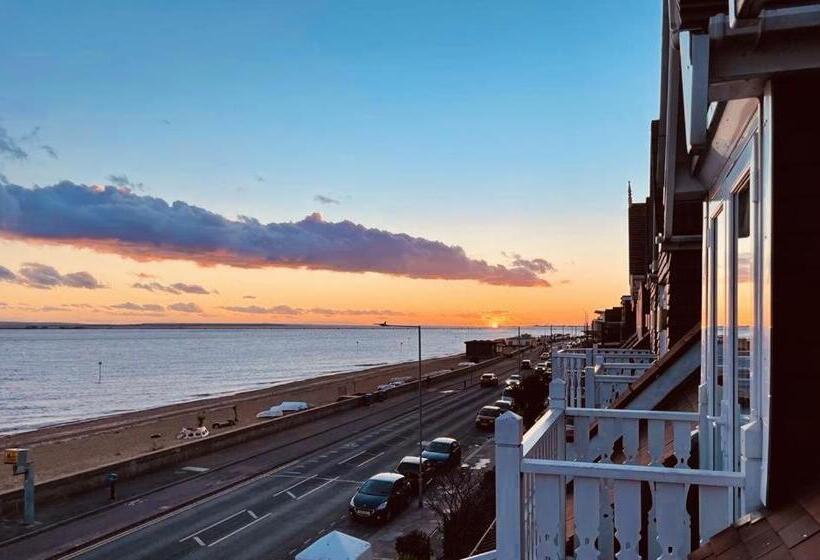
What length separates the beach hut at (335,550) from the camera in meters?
3.58

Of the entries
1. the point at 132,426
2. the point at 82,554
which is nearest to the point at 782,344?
the point at 82,554

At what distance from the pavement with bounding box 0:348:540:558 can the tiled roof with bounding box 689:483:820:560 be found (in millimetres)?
17523

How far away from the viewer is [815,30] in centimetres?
276

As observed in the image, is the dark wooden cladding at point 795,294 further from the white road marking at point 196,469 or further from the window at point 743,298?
the white road marking at point 196,469

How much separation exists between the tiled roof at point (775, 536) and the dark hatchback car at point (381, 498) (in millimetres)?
19786

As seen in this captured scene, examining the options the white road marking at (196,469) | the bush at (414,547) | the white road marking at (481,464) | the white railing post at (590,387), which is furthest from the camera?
the white road marking at (481,464)

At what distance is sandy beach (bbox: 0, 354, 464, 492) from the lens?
40.1 m

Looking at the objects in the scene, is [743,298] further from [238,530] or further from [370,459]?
[370,459]

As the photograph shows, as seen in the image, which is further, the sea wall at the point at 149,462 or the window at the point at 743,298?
the sea wall at the point at 149,462

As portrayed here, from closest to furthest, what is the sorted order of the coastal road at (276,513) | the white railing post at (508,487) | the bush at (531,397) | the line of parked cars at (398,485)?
the white railing post at (508,487) → the coastal road at (276,513) → the line of parked cars at (398,485) → the bush at (531,397)

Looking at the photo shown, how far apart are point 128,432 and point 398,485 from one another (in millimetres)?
37704

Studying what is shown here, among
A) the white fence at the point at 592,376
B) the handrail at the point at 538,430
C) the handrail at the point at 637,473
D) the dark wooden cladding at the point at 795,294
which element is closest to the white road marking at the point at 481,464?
the white fence at the point at 592,376

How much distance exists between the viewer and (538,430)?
4066mm

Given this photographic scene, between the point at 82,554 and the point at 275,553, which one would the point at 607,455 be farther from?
the point at 82,554
